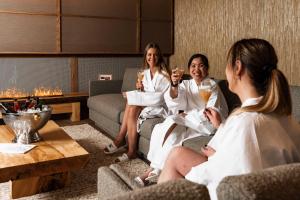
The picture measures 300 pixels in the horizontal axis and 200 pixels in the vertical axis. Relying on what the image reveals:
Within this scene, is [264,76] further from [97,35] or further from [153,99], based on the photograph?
[97,35]

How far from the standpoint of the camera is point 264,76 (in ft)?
4.02

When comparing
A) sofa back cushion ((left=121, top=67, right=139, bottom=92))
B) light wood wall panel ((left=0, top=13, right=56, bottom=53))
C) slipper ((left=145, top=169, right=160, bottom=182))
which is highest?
light wood wall panel ((left=0, top=13, right=56, bottom=53))

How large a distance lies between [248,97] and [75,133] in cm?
299

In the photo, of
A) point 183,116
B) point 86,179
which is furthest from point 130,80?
point 86,179

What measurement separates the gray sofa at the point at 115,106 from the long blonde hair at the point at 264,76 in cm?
110

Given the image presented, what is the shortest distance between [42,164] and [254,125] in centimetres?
140

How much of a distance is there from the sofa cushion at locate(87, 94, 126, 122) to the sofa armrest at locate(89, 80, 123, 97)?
13 cm

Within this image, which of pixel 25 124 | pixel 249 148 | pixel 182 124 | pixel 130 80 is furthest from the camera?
pixel 130 80

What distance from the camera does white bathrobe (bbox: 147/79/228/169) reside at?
2.48 m

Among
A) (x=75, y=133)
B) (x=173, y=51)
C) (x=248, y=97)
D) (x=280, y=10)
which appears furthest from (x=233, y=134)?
(x=173, y=51)

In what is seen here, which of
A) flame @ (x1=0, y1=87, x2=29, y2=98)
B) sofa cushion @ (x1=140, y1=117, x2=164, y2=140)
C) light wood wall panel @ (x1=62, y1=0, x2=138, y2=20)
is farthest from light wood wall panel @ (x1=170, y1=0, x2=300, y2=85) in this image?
flame @ (x1=0, y1=87, x2=29, y2=98)

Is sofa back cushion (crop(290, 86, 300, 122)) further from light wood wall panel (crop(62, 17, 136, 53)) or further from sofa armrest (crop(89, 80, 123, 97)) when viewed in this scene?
light wood wall panel (crop(62, 17, 136, 53))

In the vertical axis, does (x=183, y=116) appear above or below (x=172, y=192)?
below

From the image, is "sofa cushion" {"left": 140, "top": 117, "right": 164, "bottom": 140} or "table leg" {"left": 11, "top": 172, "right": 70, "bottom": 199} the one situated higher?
"sofa cushion" {"left": 140, "top": 117, "right": 164, "bottom": 140}
